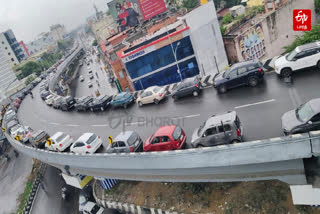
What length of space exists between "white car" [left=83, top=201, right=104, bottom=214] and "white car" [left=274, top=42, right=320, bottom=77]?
21.4m

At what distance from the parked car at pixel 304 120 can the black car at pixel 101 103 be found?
72.1 ft

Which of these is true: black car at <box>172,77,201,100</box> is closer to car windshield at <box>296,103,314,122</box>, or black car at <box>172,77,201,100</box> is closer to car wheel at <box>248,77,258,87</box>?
car wheel at <box>248,77,258,87</box>

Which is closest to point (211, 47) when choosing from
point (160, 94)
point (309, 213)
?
point (160, 94)

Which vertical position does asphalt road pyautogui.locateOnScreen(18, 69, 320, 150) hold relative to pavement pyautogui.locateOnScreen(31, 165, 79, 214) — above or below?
above

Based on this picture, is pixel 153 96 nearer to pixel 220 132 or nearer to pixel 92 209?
pixel 220 132

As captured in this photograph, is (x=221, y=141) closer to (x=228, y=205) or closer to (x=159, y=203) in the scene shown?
(x=228, y=205)

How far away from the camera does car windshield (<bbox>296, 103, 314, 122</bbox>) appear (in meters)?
11.4

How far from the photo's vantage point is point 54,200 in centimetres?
3212

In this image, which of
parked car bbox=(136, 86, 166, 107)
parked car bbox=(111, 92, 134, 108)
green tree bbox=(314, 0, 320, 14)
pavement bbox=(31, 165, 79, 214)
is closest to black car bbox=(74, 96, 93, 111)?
parked car bbox=(111, 92, 134, 108)

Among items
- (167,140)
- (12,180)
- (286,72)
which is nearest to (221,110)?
(167,140)

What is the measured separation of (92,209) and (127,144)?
1207cm

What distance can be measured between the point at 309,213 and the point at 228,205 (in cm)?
469

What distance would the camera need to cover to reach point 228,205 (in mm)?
16375

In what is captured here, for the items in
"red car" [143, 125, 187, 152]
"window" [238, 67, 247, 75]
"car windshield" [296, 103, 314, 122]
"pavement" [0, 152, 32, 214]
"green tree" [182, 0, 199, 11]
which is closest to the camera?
"car windshield" [296, 103, 314, 122]
